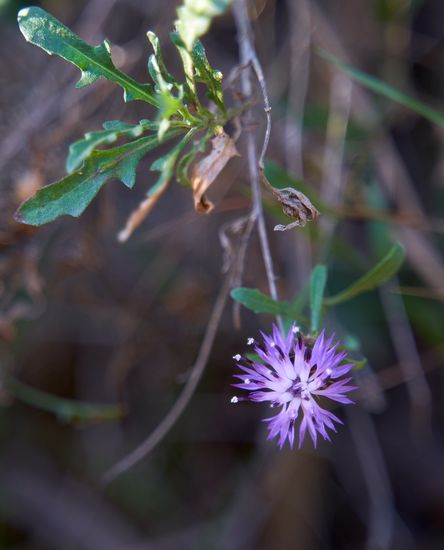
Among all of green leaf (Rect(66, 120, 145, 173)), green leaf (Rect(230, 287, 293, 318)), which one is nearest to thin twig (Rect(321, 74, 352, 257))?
green leaf (Rect(230, 287, 293, 318))

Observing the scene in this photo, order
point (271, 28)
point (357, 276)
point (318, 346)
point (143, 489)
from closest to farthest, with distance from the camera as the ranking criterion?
point (318, 346) < point (357, 276) < point (271, 28) < point (143, 489)

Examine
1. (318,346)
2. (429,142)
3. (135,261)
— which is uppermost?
(429,142)

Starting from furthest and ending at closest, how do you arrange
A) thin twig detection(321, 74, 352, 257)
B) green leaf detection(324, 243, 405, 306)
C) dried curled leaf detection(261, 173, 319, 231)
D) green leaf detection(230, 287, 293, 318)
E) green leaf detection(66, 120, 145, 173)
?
thin twig detection(321, 74, 352, 257) → green leaf detection(324, 243, 405, 306) → green leaf detection(230, 287, 293, 318) → dried curled leaf detection(261, 173, 319, 231) → green leaf detection(66, 120, 145, 173)

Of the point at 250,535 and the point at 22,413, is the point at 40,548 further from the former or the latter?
the point at 250,535

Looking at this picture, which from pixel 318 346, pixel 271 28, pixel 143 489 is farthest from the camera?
pixel 143 489

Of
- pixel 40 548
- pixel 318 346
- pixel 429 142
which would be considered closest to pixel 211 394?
pixel 40 548

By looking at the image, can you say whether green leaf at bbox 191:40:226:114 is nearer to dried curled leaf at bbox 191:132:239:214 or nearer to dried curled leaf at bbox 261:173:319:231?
dried curled leaf at bbox 191:132:239:214

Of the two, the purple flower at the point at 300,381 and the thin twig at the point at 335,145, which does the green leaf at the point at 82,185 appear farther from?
the thin twig at the point at 335,145
